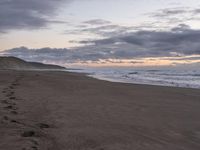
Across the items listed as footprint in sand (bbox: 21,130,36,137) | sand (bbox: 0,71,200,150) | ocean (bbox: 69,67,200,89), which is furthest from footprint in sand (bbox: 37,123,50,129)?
ocean (bbox: 69,67,200,89)

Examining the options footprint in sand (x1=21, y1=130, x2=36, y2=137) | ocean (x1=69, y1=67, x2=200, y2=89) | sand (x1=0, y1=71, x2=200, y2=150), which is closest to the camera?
sand (x1=0, y1=71, x2=200, y2=150)

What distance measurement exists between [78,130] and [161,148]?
6.39 ft

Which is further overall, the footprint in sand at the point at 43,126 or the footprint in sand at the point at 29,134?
the footprint in sand at the point at 43,126

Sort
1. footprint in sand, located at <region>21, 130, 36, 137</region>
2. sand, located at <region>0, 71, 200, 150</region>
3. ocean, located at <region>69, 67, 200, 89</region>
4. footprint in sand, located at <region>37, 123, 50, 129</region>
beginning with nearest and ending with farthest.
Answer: sand, located at <region>0, 71, 200, 150</region> < footprint in sand, located at <region>21, 130, 36, 137</region> < footprint in sand, located at <region>37, 123, 50, 129</region> < ocean, located at <region>69, 67, 200, 89</region>

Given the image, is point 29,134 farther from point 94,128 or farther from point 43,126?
point 94,128

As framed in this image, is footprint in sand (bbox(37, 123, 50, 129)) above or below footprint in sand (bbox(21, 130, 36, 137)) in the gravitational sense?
below

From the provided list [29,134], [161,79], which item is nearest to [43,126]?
[29,134]

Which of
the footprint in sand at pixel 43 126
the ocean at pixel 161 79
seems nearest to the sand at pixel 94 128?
the footprint in sand at pixel 43 126

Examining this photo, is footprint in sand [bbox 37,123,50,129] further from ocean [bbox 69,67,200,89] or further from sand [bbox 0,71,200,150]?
ocean [bbox 69,67,200,89]

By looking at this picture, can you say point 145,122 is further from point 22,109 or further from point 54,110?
point 22,109

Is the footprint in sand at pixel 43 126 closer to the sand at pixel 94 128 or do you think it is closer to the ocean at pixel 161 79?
the sand at pixel 94 128

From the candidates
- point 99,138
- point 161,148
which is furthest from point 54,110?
point 161,148

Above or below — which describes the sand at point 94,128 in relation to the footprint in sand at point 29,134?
below

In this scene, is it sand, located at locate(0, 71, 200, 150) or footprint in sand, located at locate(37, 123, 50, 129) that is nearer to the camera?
sand, located at locate(0, 71, 200, 150)
